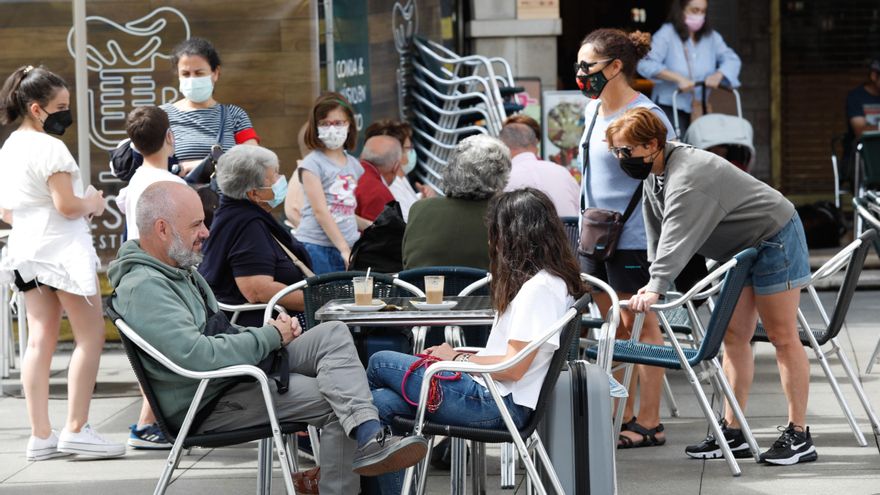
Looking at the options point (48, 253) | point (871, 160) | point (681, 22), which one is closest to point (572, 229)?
point (48, 253)

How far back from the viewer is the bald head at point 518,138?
762 centimetres

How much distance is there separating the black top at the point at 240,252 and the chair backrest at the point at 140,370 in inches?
55.2

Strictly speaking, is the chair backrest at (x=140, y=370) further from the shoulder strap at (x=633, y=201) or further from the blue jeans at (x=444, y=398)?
the shoulder strap at (x=633, y=201)

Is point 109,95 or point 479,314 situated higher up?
point 109,95

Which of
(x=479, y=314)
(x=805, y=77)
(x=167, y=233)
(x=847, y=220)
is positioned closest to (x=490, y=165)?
(x=479, y=314)

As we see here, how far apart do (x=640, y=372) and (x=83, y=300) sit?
8.44 ft

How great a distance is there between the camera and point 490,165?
6.05m

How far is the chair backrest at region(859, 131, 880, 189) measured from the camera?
37.1 ft

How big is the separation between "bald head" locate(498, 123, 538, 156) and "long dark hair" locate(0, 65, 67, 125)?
243 cm

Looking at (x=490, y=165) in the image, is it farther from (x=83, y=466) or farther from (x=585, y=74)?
(x=83, y=466)

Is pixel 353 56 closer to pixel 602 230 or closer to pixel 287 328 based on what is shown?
pixel 602 230

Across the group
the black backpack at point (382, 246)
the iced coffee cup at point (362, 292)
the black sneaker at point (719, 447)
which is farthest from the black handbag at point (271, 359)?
the black sneaker at point (719, 447)

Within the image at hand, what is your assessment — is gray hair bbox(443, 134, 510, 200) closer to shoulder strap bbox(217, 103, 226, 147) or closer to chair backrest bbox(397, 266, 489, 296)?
chair backrest bbox(397, 266, 489, 296)

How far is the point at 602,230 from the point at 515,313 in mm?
1781
